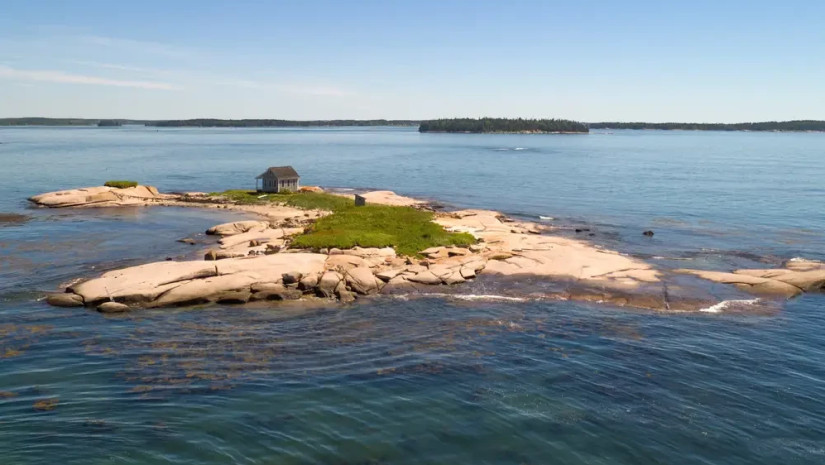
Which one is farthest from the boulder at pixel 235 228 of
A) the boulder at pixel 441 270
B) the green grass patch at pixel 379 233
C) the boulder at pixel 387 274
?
the boulder at pixel 441 270

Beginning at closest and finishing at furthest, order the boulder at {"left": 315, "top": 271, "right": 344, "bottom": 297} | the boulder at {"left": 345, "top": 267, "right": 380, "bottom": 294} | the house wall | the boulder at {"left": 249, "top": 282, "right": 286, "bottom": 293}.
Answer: the boulder at {"left": 249, "top": 282, "right": 286, "bottom": 293} < the boulder at {"left": 315, "top": 271, "right": 344, "bottom": 297} < the boulder at {"left": 345, "top": 267, "right": 380, "bottom": 294} < the house wall

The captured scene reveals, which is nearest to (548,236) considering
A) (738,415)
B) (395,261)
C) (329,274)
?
(395,261)

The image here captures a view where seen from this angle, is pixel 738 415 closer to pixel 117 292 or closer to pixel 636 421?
pixel 636 421

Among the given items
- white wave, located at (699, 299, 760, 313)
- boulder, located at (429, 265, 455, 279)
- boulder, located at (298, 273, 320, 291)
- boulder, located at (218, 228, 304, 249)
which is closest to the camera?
white wave, located at (699, 299, 760, 313)

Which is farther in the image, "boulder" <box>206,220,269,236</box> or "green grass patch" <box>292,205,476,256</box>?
"boulder" <box>206,220,269,236</box>

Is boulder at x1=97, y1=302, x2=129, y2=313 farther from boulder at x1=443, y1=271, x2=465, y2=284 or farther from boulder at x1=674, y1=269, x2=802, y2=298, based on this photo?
boulder at x1=674, y1=269, x2=802, y2=298

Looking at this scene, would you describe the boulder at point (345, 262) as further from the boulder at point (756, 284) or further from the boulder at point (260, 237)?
the boulder at point (756, 284)

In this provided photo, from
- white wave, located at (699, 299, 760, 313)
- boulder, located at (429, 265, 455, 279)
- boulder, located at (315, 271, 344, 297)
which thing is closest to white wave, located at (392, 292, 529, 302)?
boulder, located at (429, 265, 455, 279)
